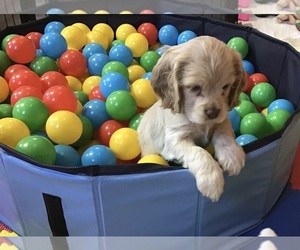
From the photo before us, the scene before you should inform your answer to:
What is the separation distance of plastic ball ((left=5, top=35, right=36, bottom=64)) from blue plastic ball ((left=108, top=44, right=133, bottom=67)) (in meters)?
0.47

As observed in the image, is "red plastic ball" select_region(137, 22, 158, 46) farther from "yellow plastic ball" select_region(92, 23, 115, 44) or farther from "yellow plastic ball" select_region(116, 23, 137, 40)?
"yellow plastic ball" select_region(92, 23, 115, 44)

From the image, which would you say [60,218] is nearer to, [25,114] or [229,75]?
[25,114]

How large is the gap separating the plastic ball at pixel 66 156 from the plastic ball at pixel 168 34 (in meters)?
1.24

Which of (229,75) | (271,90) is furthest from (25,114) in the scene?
(271,90)

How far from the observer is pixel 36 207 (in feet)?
5.77

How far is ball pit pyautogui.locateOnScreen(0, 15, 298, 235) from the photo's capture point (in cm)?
A: 184

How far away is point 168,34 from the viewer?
9.46 feet

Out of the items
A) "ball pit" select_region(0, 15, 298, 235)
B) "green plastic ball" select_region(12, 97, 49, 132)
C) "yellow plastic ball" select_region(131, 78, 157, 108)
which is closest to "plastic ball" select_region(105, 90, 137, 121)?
"ball pit" select_region(0, 15, 298, 235)

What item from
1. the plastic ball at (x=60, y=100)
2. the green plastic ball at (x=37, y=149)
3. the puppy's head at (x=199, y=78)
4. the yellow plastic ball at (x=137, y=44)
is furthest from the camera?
the yellow plastic ball at (x=137, y=44)

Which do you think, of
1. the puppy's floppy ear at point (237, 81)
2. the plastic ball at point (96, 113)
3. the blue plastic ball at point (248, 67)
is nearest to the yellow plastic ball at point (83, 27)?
the plastic ball at point (96, 113)

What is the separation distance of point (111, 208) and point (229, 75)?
664mm

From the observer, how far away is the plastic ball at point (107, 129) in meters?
2.18

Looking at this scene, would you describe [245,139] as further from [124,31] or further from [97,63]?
[124,31]

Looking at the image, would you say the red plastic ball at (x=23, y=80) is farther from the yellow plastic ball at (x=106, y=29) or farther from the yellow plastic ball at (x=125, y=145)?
the yellow plastic ball at (x=106, y=29)
